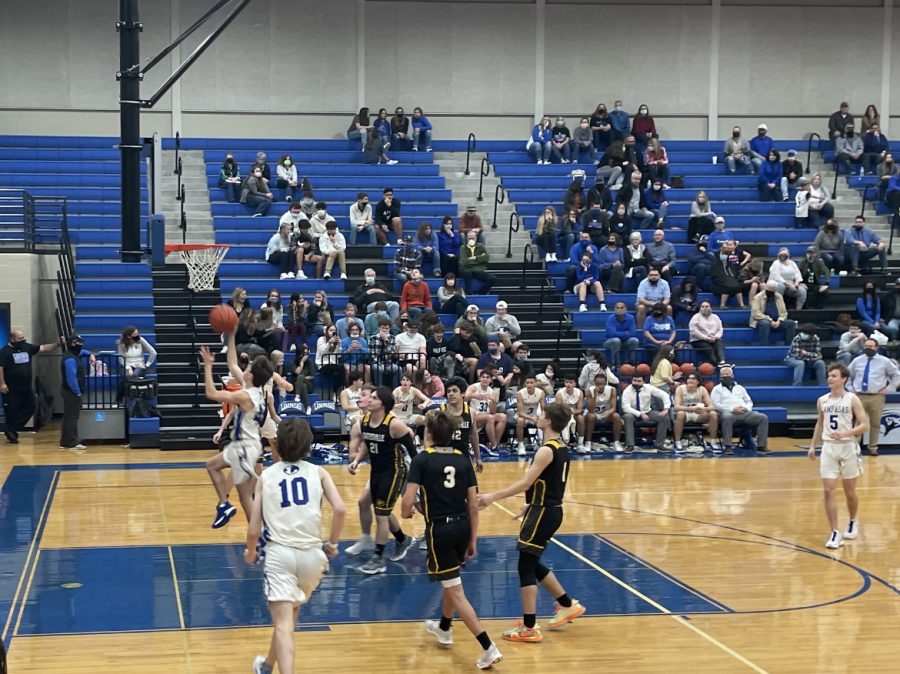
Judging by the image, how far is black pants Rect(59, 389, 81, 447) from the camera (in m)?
20.1

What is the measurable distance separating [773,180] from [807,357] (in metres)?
7.97

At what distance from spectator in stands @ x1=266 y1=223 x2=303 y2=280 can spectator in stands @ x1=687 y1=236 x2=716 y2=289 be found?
7919 mm

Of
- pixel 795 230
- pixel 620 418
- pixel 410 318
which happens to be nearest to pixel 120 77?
pixel 410 318

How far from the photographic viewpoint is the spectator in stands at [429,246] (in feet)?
82.5

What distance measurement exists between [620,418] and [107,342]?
350 inches

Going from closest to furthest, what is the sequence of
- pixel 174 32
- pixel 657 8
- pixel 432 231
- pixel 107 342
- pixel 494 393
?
pixel 494 393
pixel 107 342
pixel 432 231
pixel 174 32
pixel 657 8

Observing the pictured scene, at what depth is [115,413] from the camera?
20844 millimetres

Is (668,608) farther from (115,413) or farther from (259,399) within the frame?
(115,413)

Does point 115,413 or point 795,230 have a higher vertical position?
point 795,230

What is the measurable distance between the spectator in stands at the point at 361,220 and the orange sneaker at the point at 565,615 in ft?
55.4

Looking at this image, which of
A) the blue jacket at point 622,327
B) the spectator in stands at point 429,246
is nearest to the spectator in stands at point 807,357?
the blue jacket at point 622,327

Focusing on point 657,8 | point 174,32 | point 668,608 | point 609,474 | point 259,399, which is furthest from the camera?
point 657,8

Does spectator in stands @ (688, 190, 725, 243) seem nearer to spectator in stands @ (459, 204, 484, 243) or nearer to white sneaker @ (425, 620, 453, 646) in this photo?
spectator in stands @ (459, 204, 484, 243)

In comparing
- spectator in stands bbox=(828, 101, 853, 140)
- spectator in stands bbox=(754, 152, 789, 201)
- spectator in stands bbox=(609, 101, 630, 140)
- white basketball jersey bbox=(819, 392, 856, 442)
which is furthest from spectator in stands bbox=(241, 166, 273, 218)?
white basketball jersey bbox=(819, 392, 856, 442)
